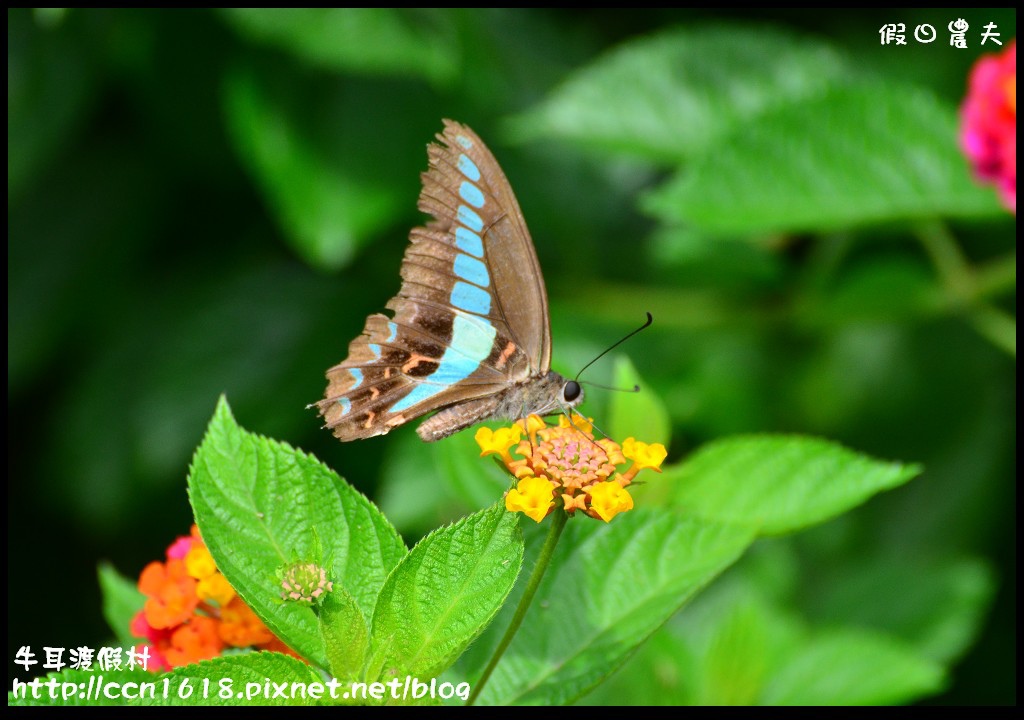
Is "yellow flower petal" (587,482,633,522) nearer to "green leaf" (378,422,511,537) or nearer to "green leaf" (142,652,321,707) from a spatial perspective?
"green leaf" (142,652,321,707)

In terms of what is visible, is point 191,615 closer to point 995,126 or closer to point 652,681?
point 652,681

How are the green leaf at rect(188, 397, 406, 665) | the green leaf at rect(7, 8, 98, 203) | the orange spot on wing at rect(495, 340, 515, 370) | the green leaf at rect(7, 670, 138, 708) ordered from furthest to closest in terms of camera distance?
1. the green leaf at rect(7, 8, 98, 203)
2. the orange spot on wing at rect(495, 340, 515, 370)
3. the green leaf at rect(188, 397, 406, 665)
4. the green leaf at rect(7, 670, 138, 708)

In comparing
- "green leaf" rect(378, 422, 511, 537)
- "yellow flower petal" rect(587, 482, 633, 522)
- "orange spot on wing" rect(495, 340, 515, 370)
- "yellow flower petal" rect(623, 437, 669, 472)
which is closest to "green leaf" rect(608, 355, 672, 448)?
"orange spot on wing" rect(495, 340, 515, 370)

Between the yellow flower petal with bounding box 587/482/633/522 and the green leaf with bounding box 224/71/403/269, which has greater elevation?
the green leaf with bounding box 224/71/403/269

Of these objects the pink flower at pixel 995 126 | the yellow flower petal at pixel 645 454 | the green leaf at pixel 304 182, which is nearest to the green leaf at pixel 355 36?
the green leaf at pixel 304 182

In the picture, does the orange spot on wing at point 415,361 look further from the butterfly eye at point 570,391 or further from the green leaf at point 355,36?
the green leaf at point 355,36
